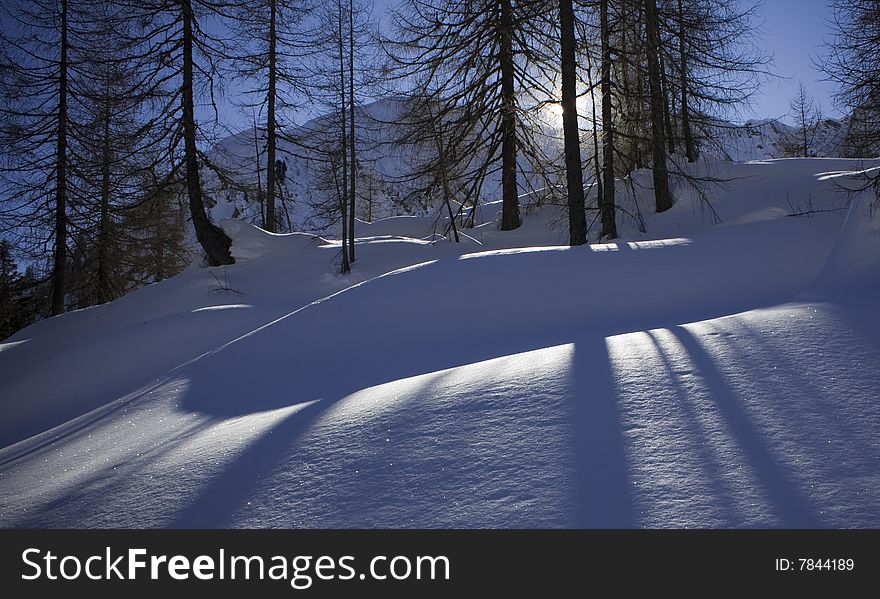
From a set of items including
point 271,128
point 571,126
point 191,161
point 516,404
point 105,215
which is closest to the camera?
point 516,404

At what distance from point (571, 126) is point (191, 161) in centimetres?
1025

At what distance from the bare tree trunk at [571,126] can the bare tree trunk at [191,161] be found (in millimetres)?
9497

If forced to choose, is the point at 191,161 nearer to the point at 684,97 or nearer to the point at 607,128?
the point at 607,128

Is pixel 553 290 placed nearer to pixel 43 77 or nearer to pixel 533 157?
pixel 533 157

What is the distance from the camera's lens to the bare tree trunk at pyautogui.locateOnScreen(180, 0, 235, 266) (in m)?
12.7

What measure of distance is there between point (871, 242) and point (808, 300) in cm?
173

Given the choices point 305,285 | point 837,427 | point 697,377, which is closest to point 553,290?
point 697,377

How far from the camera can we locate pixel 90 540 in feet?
6.46

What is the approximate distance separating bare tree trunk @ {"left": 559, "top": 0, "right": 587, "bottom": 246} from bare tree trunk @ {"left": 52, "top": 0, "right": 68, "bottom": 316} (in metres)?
14.2

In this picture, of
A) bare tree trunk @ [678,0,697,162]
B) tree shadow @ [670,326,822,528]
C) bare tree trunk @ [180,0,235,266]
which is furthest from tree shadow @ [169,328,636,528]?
bare tree trunk @ [180,0,235,266]

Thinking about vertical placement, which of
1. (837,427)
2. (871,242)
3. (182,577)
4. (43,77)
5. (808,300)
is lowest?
(182,577)

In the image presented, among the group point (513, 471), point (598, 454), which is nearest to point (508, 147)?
point (598, 454)

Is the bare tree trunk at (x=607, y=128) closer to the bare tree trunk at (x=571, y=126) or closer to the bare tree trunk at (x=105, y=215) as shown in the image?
the bare tree trunk at (x=571, y=126)

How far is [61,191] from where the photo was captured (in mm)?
13609
